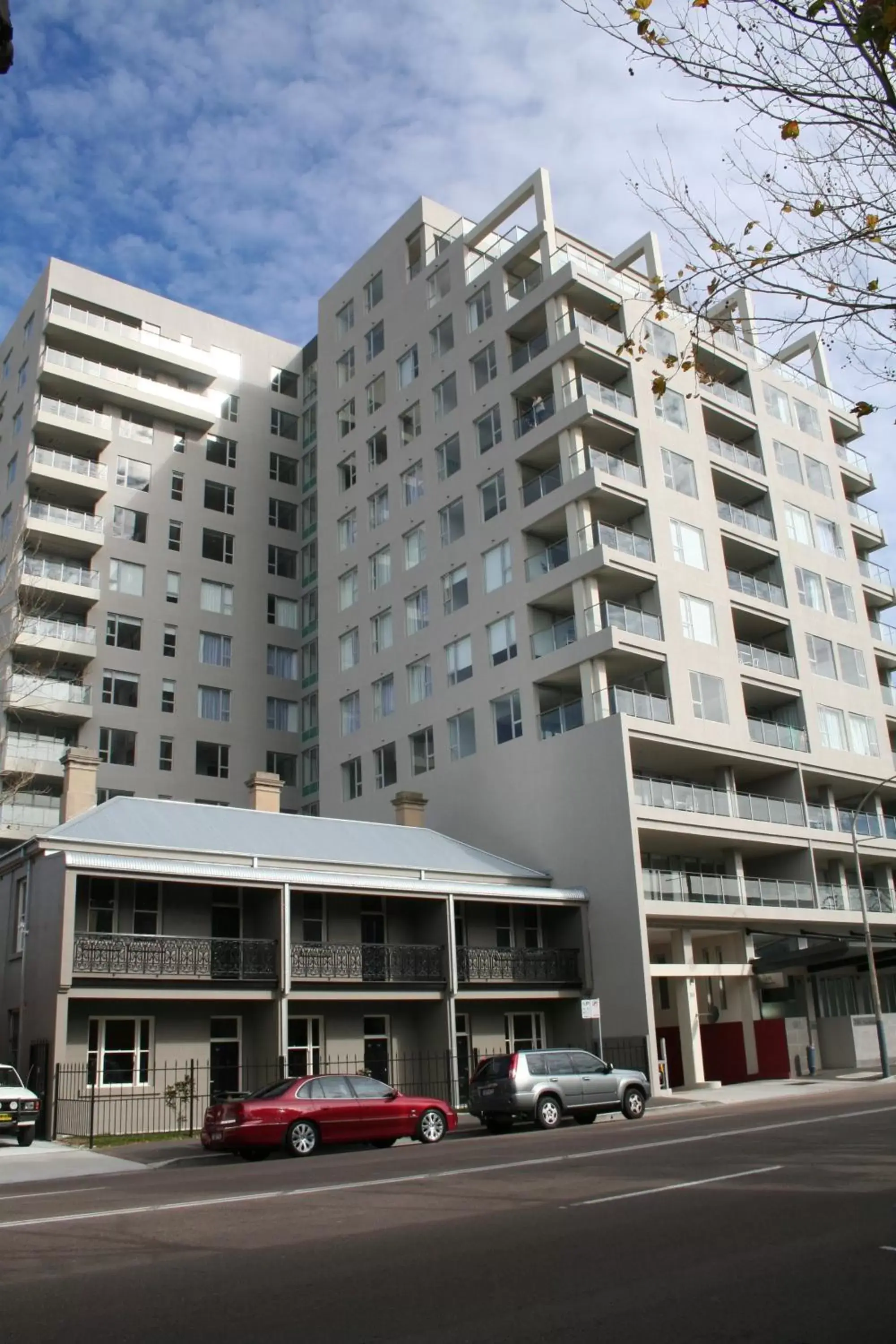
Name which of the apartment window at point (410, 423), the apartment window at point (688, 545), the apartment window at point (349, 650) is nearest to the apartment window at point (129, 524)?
the apartment window at point (349, 650)

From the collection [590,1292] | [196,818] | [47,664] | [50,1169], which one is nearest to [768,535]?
[196,818]

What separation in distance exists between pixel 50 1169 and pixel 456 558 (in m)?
27.1

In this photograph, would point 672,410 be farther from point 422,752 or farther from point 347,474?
point 347,474

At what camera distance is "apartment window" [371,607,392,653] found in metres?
45.7

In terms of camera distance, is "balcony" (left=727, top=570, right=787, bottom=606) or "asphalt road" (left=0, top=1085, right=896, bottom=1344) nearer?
"asphalt road" (left=0, top=1085, right=896, bottom=1344)

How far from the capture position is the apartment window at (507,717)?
3853 centimetres

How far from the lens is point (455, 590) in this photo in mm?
42344

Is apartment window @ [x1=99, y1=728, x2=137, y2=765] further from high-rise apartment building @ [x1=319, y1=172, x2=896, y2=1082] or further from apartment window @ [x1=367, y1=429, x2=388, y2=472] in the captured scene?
apartment window @ [x1=367, y1=429, x2=388, y2=472]

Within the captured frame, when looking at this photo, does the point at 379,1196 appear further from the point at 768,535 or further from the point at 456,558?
the point at 768,535

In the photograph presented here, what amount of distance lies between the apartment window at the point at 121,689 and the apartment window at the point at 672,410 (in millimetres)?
24244

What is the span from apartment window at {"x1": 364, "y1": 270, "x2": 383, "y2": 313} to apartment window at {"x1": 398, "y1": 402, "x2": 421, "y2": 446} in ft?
21.2

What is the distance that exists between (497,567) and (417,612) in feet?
16.3

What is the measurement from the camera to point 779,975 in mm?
37281

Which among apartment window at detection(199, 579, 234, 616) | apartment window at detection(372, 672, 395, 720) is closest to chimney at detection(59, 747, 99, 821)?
apartment window at detection(372, 672, 395, 720)
